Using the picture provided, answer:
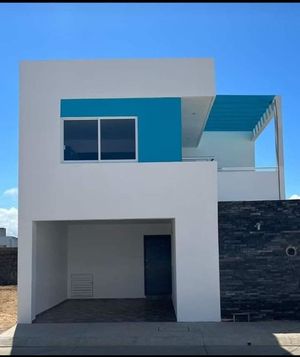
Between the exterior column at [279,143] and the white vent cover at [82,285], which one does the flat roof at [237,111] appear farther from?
the white vent cover at [82,285]

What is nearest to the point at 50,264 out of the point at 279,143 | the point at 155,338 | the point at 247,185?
the point at 155,338

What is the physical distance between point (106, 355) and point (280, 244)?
17.8 ft

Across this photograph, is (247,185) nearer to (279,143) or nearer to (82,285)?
(279,143)

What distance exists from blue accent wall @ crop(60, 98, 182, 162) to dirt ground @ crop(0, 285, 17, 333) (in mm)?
5212

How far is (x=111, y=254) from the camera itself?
16.4 metres

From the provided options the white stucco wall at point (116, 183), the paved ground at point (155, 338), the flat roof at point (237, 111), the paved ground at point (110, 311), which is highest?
the flat roof at point (237, 111)

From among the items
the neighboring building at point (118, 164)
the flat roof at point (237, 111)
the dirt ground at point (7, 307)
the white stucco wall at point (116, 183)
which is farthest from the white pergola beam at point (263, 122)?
the dirt ground at point (7, 307)

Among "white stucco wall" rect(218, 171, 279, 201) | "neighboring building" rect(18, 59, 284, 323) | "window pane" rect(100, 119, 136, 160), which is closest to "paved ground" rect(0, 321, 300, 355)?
"neighboring building" rect(18, 59, 284, 323)

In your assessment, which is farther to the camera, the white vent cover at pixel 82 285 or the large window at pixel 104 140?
the white vent cover at pixel 82 285

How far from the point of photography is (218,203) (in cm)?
1206

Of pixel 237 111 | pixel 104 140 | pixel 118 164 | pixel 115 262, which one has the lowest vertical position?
pixel 115 262

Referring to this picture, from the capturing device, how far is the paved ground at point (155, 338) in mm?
8891

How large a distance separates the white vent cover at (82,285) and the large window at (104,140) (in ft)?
17.3

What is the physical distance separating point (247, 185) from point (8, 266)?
36.4ft
